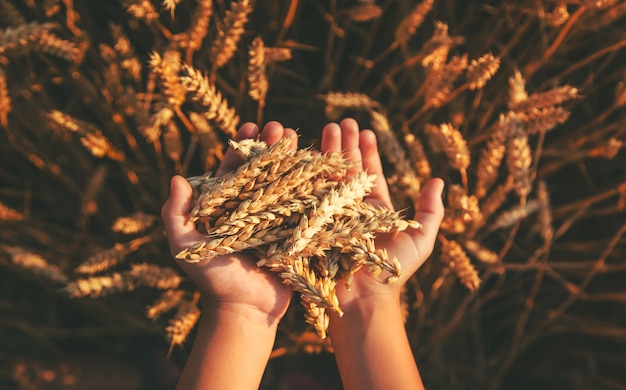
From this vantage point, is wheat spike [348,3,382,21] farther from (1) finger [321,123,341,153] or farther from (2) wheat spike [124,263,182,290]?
(2) wheat spike [124,263,182,290]

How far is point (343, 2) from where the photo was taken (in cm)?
163

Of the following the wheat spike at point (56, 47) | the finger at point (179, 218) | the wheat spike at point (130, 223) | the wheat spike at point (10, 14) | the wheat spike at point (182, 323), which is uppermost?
the wheat spike at point (10, 14)

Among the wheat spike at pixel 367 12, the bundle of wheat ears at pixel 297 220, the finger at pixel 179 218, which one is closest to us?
the bundle of wheat ears at pixel 297 220

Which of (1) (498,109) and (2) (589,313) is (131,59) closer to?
(1) (498,109)

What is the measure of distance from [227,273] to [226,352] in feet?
0.64

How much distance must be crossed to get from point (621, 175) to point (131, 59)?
169cm

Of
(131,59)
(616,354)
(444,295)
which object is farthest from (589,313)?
(131,59)

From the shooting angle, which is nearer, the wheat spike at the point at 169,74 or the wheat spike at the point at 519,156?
the wheat spike at the point at 169,74

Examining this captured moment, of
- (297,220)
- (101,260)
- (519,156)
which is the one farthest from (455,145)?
(101,260)

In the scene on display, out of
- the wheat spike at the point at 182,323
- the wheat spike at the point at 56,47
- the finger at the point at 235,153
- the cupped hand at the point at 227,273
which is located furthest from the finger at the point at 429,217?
the wheat spike at the point at 56,47

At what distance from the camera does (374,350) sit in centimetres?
112

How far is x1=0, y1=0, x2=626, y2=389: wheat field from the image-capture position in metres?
1.07

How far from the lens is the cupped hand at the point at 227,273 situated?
1.01 metres

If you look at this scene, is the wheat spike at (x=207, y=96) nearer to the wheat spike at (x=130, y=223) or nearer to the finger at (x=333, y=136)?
the finger at (x=333, y=136)
